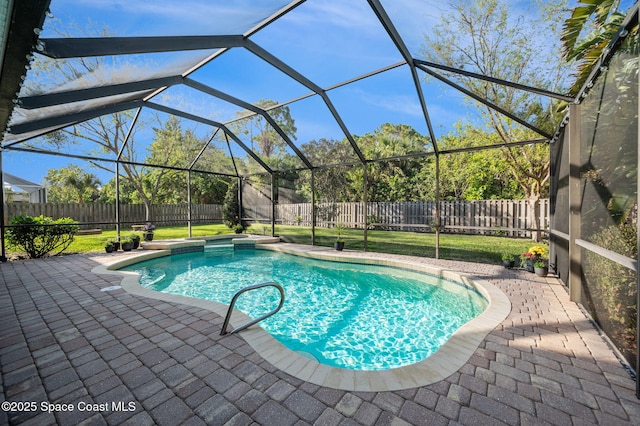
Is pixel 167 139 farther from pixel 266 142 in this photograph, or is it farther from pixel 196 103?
pixel 196 103

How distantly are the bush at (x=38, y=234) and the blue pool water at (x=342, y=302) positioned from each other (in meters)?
2.61

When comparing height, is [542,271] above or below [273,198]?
below

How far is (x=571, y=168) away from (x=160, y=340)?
19.4ft

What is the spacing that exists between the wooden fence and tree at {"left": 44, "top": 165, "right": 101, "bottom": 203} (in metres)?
5.07

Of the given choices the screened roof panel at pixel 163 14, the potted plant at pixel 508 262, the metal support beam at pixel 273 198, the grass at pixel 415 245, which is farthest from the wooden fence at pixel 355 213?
the screened roof panel at pixel 163 14

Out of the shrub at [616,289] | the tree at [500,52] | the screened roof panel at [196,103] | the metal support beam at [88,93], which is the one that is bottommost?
the shrub at [616,289]

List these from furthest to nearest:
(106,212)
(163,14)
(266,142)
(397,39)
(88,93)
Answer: (106,212)
(266,142)
(88,93)
(397,39)
(163,14)

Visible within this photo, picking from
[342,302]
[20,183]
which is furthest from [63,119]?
[20,183]

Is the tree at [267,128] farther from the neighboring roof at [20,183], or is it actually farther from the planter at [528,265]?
the neighboring roof at [20,183]

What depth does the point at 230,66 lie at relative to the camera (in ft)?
18.4

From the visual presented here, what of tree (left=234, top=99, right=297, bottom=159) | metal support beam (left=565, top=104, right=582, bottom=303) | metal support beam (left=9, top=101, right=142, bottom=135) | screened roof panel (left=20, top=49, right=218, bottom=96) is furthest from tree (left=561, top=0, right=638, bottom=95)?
metal support beam (left=9, top=101, right=142, bottom=135)

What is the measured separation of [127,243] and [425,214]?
42.6 feet

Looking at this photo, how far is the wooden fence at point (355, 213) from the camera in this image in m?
11.1

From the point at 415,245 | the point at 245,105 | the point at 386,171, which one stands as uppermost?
the point at 245,105
